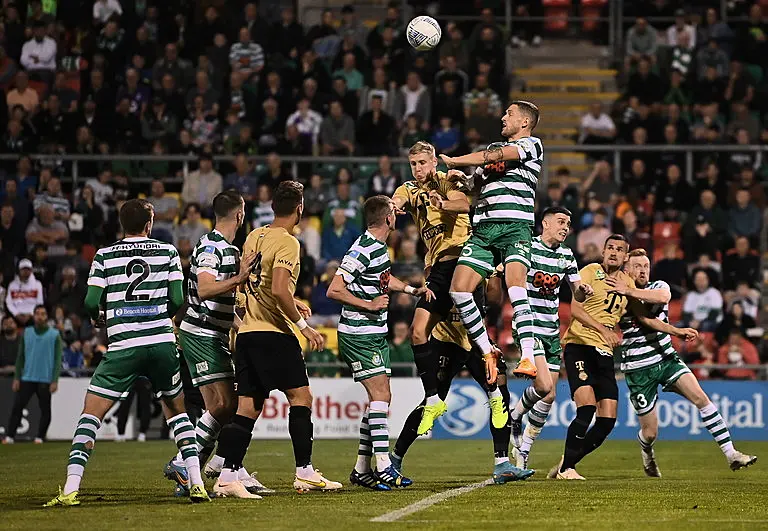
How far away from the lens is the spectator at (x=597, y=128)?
24469 mm

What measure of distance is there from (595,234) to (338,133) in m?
5.07

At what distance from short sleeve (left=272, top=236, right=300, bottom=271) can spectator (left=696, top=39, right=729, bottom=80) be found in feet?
54.9

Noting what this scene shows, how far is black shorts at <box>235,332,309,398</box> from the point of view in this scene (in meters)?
10.4

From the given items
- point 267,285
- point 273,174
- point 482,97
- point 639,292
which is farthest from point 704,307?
point 267,285

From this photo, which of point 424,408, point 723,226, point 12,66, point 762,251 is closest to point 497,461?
point 424,408

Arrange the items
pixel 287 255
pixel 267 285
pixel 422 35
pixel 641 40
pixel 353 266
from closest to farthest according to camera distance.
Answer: pixel 287 255 < pixel 267 285 < pixel 353 266 < pixel 422 35 < pixel 641 40

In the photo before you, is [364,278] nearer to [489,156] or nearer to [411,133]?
[489,156]

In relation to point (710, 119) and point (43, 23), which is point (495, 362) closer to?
point (710, 119)

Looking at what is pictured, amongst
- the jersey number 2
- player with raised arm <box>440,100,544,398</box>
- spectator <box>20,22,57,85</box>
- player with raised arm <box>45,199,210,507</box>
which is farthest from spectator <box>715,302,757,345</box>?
the jersey number 2

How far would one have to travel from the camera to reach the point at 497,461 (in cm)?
1179

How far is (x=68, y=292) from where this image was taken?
72.2 feet

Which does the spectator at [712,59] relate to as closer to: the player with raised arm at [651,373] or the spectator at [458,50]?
the spectator at [458,50]

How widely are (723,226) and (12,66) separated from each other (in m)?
13.8

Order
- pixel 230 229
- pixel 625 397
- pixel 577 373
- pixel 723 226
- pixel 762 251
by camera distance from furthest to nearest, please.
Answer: pixel 762 251
pixel 723 226
pixel 625 397
pixel 577 373
pixel 230 229
